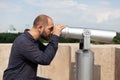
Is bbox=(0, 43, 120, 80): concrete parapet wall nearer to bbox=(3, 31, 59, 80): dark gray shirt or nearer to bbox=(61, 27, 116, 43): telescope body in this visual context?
bbox=(61, 27, 116, 43): telescope body

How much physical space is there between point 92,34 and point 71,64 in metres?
1.79

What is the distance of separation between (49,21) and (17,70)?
0.58 meters

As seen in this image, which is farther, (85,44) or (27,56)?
(85,44)

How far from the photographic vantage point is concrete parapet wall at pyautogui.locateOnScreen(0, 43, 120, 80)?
6184 mm

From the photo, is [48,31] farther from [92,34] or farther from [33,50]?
[92,34]

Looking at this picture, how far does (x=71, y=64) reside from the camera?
620cm

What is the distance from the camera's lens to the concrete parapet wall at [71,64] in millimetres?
6184

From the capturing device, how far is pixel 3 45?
6.11 meters

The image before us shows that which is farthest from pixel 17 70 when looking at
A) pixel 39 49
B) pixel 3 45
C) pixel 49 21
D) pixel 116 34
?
pixel 3 45

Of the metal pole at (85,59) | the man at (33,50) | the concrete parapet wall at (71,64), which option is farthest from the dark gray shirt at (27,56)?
the concrete parapet wall at (71,64)

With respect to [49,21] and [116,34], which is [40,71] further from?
[49,21]

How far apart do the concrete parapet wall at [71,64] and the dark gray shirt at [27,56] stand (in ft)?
8.13

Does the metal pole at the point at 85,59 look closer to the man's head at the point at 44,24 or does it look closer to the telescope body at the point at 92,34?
the telescope body at the point at 92,34

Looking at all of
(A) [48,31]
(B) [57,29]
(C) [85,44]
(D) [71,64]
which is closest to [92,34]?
(C) [85,44]
